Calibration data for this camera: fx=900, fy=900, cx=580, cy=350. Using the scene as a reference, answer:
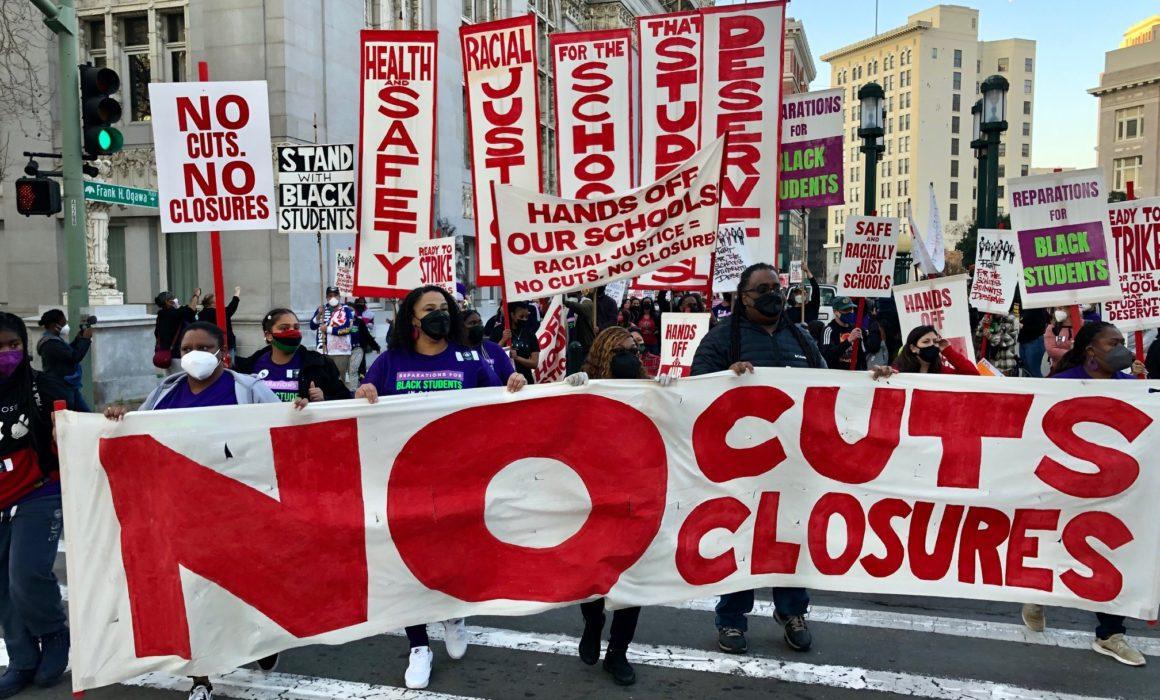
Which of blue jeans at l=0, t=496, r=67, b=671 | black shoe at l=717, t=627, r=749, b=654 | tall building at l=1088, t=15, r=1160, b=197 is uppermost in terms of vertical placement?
tall building at l=1088, t=15, r=1160, b=197

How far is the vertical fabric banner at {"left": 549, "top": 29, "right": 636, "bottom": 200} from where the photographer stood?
343 inches

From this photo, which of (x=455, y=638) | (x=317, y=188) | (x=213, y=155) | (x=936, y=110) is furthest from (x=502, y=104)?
A: (x=936, y=110)

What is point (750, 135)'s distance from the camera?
8289mm

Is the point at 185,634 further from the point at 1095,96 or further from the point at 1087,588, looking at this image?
the point at 1095,96

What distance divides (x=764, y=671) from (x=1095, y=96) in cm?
10395

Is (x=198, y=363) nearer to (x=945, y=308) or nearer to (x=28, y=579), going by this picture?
(x=28, y=579)

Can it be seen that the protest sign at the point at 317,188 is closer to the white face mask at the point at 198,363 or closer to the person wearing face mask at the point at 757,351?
the white face mask at the point at 198,363

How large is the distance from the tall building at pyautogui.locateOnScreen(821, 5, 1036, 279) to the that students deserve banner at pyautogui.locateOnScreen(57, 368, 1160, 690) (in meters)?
119

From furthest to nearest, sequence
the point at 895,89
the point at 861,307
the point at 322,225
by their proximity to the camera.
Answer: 1. the point at 895,89
2. the point at 861,307
3. the point at 322,225

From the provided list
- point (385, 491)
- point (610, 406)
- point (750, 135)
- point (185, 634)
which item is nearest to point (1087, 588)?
point (610, 406)

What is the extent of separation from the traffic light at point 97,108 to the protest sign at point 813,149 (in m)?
7.31

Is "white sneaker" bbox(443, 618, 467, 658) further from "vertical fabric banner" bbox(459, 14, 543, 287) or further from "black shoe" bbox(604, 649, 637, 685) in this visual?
"vertical fabric banner" bbox(459, 14, 543, 287)

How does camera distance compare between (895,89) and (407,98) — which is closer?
(407,98)

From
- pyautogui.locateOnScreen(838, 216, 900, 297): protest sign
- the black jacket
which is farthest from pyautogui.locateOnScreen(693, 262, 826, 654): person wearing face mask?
pyautogui.locateOnScreen(838, 216, 900, 297): protest sign
